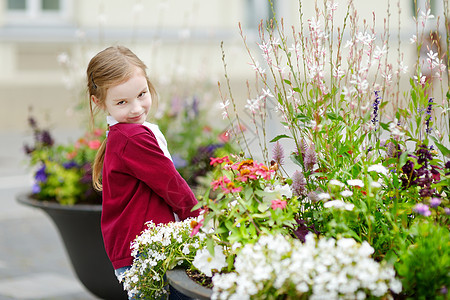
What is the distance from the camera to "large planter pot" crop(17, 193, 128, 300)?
11.8ft

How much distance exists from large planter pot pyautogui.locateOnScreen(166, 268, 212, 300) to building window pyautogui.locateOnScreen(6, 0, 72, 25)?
1222cm

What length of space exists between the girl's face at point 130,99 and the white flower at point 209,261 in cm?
59

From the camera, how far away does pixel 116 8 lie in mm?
13539

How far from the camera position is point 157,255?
2.13 meters

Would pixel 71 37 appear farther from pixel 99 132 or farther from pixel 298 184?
pixel 298 184

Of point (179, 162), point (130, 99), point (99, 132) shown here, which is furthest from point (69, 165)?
point (130, 99)

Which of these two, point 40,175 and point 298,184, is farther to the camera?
point 40,175

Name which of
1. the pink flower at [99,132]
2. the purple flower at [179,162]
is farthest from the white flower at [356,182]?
the pink flower at [99,132]

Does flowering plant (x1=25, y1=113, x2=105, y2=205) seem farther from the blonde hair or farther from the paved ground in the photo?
the blonde hair

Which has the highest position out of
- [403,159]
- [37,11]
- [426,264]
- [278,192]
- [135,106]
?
[37,11]

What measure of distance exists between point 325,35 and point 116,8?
38.8ft

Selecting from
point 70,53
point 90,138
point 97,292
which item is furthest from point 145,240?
point 70,53

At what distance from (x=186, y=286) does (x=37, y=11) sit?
12.6m

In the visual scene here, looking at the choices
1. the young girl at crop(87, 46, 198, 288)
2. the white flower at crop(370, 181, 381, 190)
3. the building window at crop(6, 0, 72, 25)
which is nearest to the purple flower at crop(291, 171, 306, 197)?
the white flower at crop(370, 181, 381, 190)
